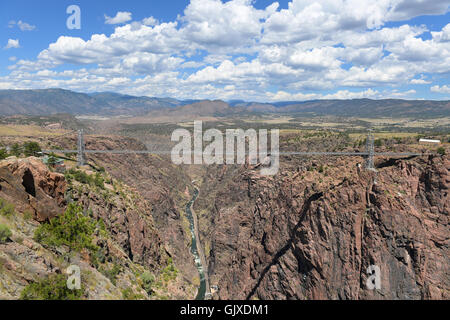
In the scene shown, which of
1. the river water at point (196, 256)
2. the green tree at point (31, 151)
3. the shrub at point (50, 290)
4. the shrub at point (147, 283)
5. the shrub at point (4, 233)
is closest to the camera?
the shrub at point (50, 290)

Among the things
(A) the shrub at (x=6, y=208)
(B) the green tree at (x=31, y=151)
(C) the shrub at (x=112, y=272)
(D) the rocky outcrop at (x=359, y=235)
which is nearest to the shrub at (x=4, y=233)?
(A) the shrub at (x=6, y=208)

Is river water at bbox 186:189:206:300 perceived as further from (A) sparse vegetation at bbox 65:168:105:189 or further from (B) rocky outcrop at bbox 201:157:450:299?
(A) sparse vegetation at bbox 65:168:105:189

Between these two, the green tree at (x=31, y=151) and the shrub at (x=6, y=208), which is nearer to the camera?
the shrub at (x=6, y=208)

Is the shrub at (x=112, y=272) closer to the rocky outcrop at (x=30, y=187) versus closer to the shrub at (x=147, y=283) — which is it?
the shrub at (x=147, y=283)

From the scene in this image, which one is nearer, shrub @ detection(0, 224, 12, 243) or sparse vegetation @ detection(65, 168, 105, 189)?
shrub @ detection(0, 224, 12, 243)

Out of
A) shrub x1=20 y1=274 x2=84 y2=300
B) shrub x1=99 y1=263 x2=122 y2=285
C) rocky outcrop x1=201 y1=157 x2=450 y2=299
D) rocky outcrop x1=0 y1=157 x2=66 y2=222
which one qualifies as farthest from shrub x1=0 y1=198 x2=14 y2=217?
rocky outcrop x1=201 y1=157 x2=450 y2=299

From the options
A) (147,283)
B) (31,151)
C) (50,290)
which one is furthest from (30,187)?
(31,151)

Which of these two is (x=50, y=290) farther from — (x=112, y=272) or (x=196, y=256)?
(x=196, y=256)
